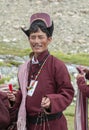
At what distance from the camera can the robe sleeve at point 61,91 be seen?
502 cm

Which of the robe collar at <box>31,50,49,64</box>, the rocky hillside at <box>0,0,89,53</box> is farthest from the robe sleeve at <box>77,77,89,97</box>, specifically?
the rocky hillside at <box>0,0,89,53</box>

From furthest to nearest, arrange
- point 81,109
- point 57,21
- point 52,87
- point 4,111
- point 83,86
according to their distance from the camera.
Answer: point 57,21 → point 81,109 → point 83,86 → point 52,87 → point 4,111

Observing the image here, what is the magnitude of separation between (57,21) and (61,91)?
67.8 feet

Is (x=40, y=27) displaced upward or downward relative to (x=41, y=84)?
upward

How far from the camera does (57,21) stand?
25.7 meters

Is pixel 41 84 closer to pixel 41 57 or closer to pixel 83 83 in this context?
pixel 41 57

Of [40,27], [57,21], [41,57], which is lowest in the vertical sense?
[57,21]

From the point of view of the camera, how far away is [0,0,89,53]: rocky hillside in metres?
23.1

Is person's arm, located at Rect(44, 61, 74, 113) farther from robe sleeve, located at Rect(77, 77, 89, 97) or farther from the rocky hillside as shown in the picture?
the rocky hillside

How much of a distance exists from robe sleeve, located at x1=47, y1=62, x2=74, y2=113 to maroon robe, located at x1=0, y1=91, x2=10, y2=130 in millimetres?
421

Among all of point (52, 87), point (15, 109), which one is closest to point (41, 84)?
point (52, 87)

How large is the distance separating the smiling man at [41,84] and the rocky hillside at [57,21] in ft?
55.3

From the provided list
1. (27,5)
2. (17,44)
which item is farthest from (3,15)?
(17,44)

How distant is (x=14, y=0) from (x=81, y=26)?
4273mm
